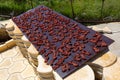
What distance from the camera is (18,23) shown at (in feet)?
27.1

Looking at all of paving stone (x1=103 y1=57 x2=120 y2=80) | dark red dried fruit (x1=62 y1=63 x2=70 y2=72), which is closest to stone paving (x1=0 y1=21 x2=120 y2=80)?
paving stone (x1=103 y1=57 x2=120 y2=80)

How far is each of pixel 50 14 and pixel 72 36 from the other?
2.21 meters

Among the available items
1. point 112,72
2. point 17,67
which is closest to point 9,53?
point 17,67

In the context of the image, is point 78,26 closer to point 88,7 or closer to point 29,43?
point 29,43

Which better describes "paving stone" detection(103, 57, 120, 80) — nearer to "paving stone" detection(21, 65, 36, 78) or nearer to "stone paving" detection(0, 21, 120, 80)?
"stone paving" detection(0, 21, 120, 80)

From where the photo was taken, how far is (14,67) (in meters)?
8.73

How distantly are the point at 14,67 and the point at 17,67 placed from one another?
0.44 feet

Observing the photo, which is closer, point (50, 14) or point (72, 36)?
point (72, 36)

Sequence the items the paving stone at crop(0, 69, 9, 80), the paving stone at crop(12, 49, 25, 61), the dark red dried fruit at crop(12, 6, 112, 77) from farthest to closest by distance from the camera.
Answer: the paving stone at crop(12, 49, 25, 61) → the paving stone at crop(0, 69, 9, 80) → the dark red dried fruit at crop(12, 6, 112, 77)

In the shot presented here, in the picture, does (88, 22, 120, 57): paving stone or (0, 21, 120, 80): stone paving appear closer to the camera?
(88, 22, 120, 57): paving stone

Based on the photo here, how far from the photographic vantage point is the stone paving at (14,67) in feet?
27.0

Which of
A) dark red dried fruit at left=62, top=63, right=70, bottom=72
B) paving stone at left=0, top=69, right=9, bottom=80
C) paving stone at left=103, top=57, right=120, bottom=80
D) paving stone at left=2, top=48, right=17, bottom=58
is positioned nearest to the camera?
paving stone at left=103, top=57, right=120, bottom=80

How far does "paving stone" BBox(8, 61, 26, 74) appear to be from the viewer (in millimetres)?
8547

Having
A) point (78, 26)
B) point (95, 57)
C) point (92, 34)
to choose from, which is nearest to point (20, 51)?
point (78, 26)
